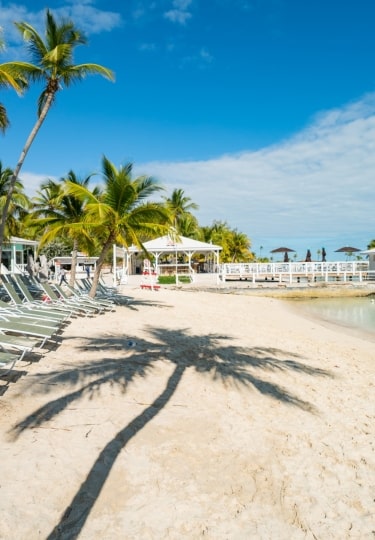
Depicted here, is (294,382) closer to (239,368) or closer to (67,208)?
(239,368)

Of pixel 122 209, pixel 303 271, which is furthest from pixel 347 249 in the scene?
pixel 122 209

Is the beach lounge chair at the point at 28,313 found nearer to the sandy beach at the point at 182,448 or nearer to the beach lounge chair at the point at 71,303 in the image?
the sandy beach at the point at 182,448

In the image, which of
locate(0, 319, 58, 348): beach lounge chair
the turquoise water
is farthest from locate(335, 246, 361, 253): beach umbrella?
locate(0, 319, 58, 348): beach lounge chair

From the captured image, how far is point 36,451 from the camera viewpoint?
352 cm

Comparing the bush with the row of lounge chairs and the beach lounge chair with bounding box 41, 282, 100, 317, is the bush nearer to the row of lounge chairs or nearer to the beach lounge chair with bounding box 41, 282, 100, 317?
the row of lounge chairs

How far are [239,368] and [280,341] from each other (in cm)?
333

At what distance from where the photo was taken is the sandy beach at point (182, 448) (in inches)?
112

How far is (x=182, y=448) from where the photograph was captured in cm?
386

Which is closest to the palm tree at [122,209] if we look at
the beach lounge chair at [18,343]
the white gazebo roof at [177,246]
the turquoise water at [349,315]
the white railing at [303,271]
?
the beach lounge chair at [18,343]

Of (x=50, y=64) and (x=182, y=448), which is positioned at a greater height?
(x=50, y=64)

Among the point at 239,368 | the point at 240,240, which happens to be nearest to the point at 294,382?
the point at 239,368

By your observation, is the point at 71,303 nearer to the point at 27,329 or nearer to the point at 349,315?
the point at 27,329

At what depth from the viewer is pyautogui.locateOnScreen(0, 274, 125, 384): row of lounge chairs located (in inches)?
223

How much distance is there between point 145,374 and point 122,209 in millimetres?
8713
